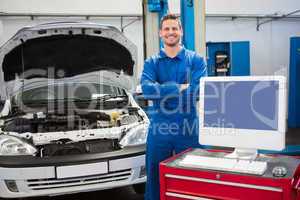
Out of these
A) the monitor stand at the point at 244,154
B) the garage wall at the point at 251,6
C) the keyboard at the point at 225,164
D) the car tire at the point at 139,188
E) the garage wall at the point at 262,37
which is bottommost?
the car tire at the point at 139,188

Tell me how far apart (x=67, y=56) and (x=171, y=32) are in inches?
59.1

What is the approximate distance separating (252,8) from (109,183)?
620 centimetres

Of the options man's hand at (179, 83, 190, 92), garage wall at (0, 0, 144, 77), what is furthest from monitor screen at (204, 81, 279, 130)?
garage wall at (0, 0, 144, 77)

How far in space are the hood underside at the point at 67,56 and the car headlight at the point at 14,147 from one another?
79 cm

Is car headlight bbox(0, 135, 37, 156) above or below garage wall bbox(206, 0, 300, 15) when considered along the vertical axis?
below

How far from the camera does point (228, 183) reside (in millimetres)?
1449

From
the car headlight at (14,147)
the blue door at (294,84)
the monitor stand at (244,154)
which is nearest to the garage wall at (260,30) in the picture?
the blue door at (294,84)

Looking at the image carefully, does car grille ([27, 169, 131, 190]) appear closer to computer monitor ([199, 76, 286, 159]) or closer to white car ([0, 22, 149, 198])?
white car ([0, 22, 149, 198])

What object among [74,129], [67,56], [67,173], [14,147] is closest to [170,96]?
[67,173]

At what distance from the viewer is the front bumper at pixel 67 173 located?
7.76 ft

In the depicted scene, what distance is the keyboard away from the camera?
145cm

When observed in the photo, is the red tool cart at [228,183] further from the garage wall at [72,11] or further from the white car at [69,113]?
the garage wall at [72,11]

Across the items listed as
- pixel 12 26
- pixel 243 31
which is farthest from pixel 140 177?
pixel 243 31

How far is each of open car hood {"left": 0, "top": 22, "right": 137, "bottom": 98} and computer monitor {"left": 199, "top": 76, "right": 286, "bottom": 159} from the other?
5.32 ft
